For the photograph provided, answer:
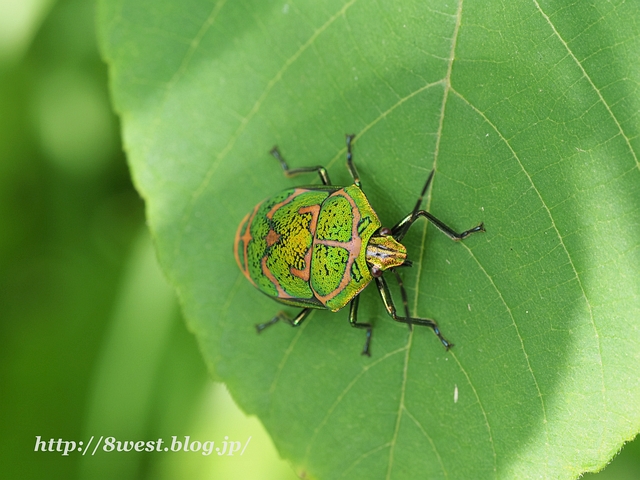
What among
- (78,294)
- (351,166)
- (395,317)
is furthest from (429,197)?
(78,294)

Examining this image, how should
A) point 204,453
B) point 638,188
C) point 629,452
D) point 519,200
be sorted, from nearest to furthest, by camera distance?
point 638,188
point 519,200
point 629,452
point 204,453

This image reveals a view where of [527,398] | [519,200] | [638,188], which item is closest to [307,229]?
[519,200]

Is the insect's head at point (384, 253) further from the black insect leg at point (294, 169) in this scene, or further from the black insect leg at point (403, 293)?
the black insect leg at point (294, 169)

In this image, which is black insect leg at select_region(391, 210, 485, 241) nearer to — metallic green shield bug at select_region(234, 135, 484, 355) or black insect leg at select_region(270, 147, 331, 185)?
metallic green shield bug at select_region(234, 135, 484, 355)

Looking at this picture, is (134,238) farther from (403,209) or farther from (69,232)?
(403,209)

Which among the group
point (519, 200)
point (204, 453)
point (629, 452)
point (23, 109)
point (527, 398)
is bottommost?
point (629, 452)

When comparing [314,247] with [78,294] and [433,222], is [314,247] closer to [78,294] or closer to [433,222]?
[433,222]
